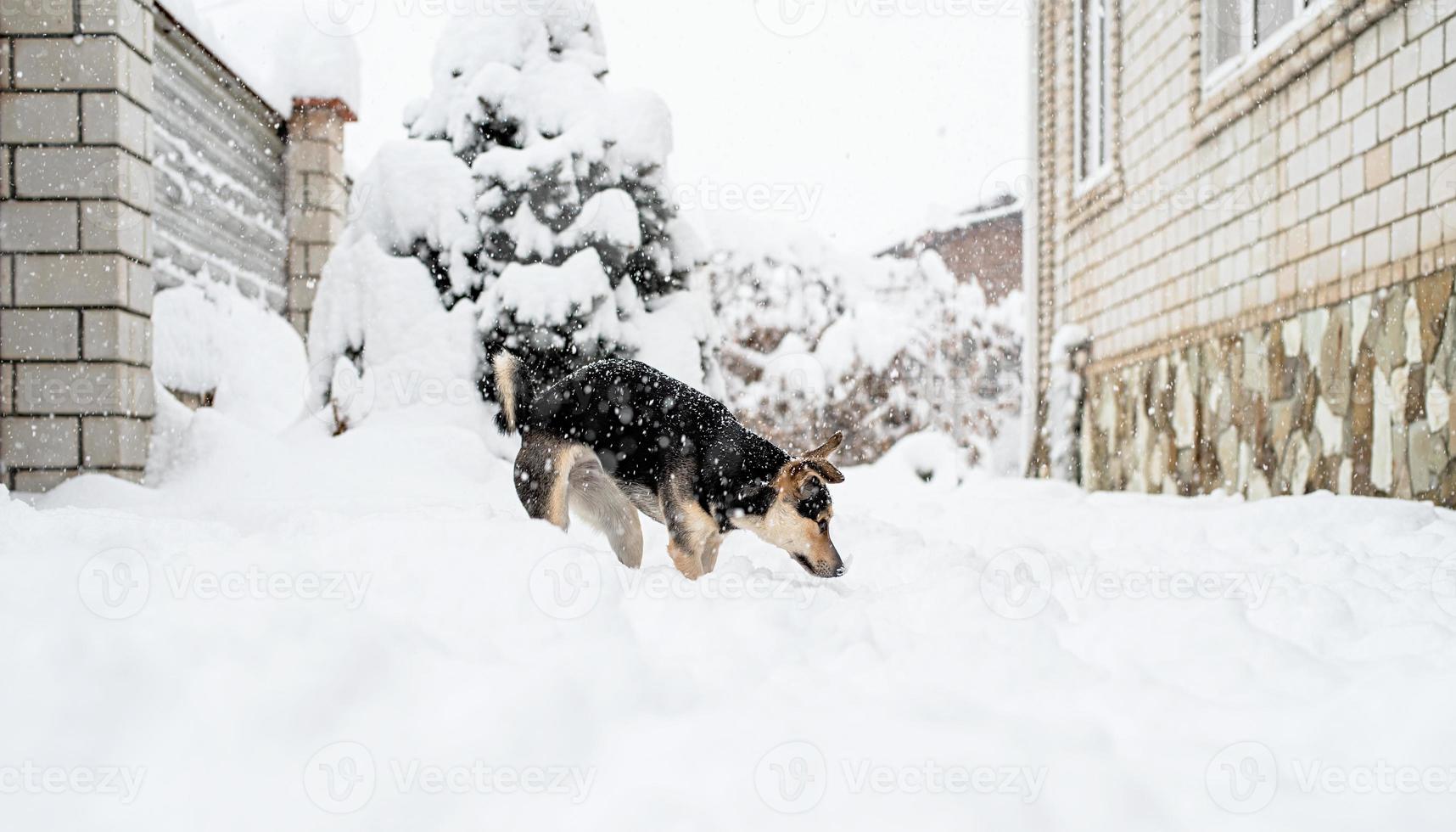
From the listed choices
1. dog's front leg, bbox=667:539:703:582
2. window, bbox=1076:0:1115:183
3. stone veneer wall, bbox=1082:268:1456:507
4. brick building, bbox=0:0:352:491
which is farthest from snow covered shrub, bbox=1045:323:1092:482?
brick building, bbox=0:0:352:491

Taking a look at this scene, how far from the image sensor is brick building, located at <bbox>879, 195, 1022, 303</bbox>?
2506 cm

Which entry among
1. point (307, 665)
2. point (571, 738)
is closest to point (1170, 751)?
point (571, 738)

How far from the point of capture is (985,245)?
83.8 ft

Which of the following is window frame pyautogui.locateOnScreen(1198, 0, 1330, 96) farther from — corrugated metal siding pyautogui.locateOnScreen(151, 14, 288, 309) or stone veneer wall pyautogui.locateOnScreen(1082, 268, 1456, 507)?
corrugated metal siding pyautogui.locateOnScreen(151, 14, 288, 309)

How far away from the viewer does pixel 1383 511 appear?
4.98m

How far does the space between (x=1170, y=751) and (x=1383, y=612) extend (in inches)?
57.2

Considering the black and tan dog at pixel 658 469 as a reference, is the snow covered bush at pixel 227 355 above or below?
above

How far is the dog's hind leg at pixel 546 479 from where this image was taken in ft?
14.0

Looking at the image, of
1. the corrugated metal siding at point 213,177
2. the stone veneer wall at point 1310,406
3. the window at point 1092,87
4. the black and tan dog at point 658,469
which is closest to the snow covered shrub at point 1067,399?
the stone veneer wall at point 1310,406

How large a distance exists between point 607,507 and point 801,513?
1.25 m

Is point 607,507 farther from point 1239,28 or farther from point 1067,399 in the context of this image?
point 1067,399

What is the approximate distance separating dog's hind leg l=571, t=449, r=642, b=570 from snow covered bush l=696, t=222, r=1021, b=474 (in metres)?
10.1

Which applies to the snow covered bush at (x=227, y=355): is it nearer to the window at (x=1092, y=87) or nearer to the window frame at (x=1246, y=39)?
the window frame at (x=1246, y=39)

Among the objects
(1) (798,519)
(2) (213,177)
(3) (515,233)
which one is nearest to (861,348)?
(3) (515,233)
